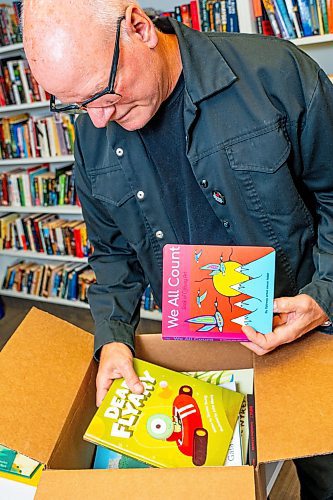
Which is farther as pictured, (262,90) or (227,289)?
(262,90)

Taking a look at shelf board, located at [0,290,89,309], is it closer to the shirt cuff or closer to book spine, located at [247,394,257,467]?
the shirt cuff

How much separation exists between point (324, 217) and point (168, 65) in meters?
0.41

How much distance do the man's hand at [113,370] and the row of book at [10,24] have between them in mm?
2399

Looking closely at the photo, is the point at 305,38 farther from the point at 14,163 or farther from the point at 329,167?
the point at 14,163

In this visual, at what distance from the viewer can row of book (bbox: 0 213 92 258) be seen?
306 cm

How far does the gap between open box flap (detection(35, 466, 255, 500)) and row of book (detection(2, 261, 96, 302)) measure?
2.35 metres

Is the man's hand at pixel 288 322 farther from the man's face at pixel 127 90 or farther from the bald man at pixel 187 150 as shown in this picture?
the man's face at pixel 127 90

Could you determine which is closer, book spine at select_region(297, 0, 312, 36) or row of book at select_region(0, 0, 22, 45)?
book spine at select_region(297, 0, 312, 36)

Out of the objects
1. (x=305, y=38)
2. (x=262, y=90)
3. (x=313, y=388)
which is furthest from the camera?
(x=305, y=38)

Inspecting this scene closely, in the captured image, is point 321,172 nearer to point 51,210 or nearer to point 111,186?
point 111,186

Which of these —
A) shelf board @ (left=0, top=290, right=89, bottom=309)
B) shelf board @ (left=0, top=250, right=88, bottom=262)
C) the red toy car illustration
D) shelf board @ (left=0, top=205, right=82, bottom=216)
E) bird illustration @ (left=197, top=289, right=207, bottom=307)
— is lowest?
shelf board @ (left=0, top=290, right=89, bottom=309)

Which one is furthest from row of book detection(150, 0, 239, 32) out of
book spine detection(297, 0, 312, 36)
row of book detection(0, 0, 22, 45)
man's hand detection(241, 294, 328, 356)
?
man's hand detection(241, 294, 328, 356)

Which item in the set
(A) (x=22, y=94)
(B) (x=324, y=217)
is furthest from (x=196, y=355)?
(A) (x=22, y=94)

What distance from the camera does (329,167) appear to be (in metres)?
0.99
